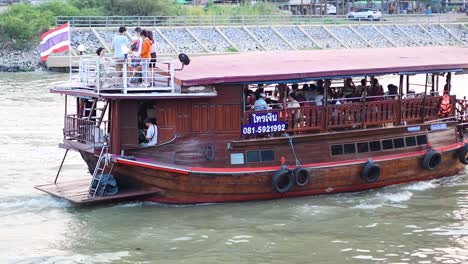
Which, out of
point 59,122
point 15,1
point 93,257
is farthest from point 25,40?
point 93,257

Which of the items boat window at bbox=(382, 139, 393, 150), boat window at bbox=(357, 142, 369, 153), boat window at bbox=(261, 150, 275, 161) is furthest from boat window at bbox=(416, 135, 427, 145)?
boat window at bbox=(261, 150, 275, 161)

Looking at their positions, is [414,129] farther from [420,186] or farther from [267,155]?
[267,155]

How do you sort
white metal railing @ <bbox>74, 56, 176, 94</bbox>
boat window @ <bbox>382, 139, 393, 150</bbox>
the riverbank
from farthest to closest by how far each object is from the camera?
1. the riverbank
2. boat window @ <bbox>382, 139, 393, 150</bbox>
3. white metal railing @ <bbox>74, 56, 176, 94</bbox>

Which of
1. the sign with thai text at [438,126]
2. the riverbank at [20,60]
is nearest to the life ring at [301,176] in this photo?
the sign with thai text at [438,126]

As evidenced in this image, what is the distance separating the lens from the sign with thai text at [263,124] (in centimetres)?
1589

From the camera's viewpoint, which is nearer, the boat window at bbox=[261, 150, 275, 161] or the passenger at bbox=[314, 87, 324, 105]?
the boat window at bbox=[261, 150, 275, 161]

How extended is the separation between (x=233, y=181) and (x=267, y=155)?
2.58ft

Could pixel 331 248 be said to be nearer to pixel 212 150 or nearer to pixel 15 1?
pixel 212 150

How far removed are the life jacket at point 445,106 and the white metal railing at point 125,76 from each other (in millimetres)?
5747

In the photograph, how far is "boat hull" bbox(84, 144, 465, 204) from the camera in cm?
1547

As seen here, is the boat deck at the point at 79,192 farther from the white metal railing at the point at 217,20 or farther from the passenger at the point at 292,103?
the white metal railing at the point at 217,20

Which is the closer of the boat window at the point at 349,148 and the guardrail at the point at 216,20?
the boat window at the point at 349,148

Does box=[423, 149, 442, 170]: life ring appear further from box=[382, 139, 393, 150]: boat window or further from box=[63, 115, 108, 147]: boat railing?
box=[63, 115, 108, 147]: boat railing

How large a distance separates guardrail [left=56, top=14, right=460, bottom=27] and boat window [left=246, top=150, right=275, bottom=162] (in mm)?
28058
